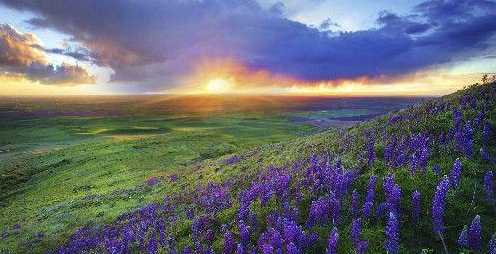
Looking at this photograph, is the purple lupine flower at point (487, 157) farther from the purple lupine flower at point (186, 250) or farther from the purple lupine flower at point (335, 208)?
the purple lupine flower at point (186, 250)

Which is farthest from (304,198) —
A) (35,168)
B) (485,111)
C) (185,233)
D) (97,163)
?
(35,168)

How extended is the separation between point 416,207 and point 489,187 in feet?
5.04

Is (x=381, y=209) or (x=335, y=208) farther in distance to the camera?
(x=335, y=208)

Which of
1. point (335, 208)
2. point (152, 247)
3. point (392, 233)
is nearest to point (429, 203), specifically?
point (335, 208)

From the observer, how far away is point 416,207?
6965 mm

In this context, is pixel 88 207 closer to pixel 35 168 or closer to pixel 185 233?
pixel 185 233

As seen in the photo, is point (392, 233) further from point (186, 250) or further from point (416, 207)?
point (186, 250)

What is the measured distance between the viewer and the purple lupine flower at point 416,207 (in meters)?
6.80

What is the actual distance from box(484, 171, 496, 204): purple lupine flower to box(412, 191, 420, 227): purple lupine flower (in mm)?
1395

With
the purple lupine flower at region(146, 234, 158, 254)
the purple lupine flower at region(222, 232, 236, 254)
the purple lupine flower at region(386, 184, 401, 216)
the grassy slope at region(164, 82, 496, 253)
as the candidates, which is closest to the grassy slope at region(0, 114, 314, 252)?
the purple lupine flower at region(146, 234, 158, 254)

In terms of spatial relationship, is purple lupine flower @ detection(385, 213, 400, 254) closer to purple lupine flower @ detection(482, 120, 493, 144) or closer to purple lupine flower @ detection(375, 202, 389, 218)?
purple lupine flower @ detection(375, 202, 389, 218)

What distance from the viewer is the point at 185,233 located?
1218 cm

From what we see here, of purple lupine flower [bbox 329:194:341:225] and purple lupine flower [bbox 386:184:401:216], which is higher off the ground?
purple lupine flower [bbox 386:184:401:216]

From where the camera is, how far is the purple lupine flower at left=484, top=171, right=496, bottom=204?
6859 mm
